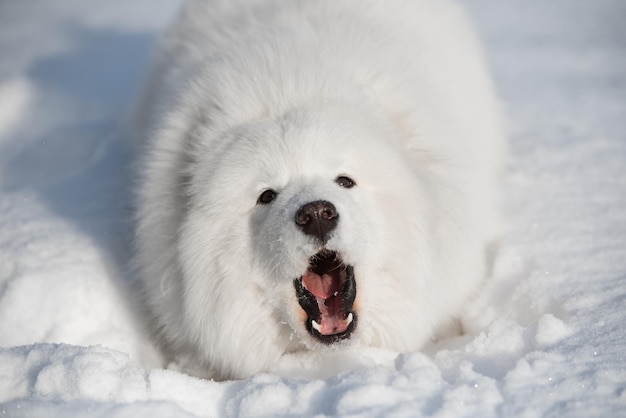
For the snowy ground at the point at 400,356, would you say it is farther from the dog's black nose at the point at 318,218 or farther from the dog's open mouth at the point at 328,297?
the dog's black nose at the point at 318,218

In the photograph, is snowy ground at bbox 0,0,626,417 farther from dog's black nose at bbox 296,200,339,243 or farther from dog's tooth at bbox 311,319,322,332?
dog's black nose at bbox 296,200,339,243

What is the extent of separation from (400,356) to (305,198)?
0.70m

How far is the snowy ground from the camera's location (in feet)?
8.20

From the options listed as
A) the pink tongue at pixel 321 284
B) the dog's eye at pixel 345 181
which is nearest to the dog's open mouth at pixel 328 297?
the pink tongue at pixel 321 284

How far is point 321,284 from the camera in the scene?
313 centimetres

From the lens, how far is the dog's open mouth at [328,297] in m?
3.07

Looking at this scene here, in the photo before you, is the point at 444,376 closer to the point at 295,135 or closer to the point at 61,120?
the point at 295,135

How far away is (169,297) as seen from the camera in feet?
11.3

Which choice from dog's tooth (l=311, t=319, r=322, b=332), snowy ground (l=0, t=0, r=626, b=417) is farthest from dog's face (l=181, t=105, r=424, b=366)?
snowy ground (l=0, t=0, r=626, b=417)

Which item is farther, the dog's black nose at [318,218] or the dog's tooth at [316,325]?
the dog's tooth at [316,325]

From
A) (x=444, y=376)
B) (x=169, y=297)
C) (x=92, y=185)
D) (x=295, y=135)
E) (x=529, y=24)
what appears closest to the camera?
(x=444, y=376)

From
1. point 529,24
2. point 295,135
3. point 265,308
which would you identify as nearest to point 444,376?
point 265,308

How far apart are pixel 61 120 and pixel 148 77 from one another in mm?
1241

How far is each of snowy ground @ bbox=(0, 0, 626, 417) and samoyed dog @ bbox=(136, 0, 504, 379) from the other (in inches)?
12.8
